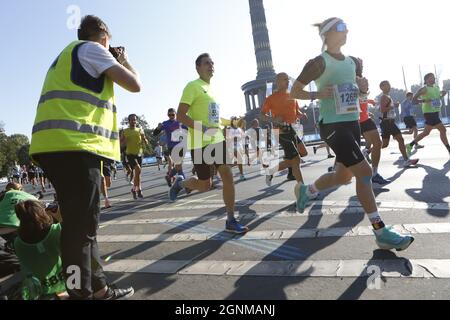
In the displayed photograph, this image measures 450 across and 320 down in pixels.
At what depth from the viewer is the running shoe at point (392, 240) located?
314cm

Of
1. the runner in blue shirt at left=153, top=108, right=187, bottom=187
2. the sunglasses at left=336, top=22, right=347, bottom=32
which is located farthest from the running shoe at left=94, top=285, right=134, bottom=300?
the runner in blue shirt at left=153, top=108, right=187, bottom=187

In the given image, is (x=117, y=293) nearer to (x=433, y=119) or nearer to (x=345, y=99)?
(x=345, y=99)

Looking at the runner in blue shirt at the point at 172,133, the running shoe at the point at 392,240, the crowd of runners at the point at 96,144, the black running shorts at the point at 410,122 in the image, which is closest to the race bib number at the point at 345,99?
the crowd of runners at the point at 96,144

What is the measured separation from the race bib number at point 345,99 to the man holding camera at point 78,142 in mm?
1953

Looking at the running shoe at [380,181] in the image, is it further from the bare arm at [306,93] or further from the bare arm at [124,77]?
the bare arm at [124,77]

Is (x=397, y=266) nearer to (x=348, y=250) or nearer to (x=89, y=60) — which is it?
(x=348, y=250)

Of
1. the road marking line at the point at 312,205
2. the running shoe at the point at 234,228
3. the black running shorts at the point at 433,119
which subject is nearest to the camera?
the running shoe at the point at 234,228

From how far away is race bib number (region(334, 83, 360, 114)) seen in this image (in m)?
3.74

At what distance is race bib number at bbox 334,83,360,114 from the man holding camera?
195 centimetres

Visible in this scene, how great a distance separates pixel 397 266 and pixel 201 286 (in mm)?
1439

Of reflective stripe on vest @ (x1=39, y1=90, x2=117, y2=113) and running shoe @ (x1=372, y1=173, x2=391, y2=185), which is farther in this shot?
running shoe @ (x1=372, y1=173, x2=391, y2=185)

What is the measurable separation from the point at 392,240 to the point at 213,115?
2504 mm

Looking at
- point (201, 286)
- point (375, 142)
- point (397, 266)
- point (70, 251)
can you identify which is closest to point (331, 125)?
point (397, 266)

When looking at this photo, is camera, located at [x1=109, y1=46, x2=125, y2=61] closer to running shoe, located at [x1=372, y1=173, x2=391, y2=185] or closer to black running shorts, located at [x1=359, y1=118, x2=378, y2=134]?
black running shorts, located at [x1=359, y1=118, x2=378, y2=134]
